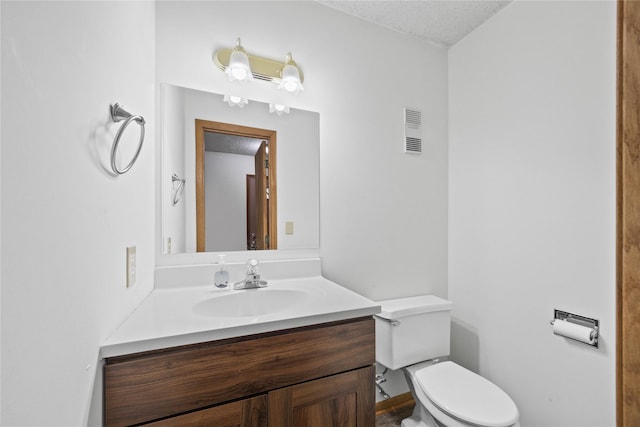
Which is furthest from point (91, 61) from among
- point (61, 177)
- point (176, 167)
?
point (176, 167)

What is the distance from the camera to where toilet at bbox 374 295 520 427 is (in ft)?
3.77

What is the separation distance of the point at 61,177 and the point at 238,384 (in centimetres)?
69

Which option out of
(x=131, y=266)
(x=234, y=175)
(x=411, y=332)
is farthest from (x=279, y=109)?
(x=411, y=332)

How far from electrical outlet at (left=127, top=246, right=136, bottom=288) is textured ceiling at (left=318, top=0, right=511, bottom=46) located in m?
1.60

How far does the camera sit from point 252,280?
4.22ft

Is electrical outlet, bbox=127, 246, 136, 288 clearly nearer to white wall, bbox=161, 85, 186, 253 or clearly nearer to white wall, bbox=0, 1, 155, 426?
white wall, bbox=0, 1, 155, 426

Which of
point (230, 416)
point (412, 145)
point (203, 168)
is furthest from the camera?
point (412, 145)

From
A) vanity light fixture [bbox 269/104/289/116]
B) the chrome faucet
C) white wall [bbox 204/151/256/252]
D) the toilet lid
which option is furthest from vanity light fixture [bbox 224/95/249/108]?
the toilet lid

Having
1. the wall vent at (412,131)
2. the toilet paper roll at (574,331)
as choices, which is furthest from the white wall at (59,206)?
the toilet paper roll at (574,331)

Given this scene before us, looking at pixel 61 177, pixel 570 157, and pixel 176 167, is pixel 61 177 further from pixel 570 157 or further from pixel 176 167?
pixel 570 157

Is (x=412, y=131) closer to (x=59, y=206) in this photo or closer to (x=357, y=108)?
(x=357, y=108)

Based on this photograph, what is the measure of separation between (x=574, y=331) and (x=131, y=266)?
5.92 feet

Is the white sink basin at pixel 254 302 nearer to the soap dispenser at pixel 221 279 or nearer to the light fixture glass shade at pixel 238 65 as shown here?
the soap dispenser at pixel 221 279

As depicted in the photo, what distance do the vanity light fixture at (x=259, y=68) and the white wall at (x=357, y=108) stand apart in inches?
1.7
